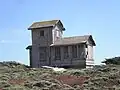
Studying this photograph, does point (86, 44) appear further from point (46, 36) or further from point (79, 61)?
point (46, 36)

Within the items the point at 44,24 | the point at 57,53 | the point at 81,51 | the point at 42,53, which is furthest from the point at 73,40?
the point at 44,24

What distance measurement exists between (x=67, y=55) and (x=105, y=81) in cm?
2449

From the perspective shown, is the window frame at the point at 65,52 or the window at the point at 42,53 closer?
the window frame at the point at 65,52

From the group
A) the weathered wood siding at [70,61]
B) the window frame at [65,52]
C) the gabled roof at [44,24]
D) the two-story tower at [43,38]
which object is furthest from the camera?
the gabled roof at [44,24]

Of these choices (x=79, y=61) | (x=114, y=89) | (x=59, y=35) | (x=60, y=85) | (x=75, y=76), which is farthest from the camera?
(x=59, y=35)

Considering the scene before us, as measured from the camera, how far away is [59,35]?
53.0 m

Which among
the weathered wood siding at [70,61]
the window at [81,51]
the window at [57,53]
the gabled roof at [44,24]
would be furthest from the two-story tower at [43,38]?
the window at [81,51]

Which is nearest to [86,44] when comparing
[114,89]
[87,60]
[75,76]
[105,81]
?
[87,60]

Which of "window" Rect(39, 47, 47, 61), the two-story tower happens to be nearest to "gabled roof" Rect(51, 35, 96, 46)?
the two-story tower

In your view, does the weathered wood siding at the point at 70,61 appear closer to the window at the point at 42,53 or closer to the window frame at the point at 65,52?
the window frame at the point at 65,52

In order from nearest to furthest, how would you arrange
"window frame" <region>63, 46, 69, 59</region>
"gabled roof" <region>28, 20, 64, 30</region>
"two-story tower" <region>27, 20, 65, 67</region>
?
"window frame" <region>63, 46, 69, 59</region>, "two-story tower" <region>27, 20, 65, 67</region>, "gabled roof" <region>28, 20, 64, 30</region>

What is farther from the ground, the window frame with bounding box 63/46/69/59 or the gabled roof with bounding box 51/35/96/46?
the gabled roof with bounding box 51/35/96/46

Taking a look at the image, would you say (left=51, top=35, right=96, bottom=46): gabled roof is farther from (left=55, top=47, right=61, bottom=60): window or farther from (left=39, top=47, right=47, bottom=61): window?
(left=39, top=47, right=47, bottom=61): window

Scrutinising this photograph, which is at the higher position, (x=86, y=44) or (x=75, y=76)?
(x=86, y=44)
